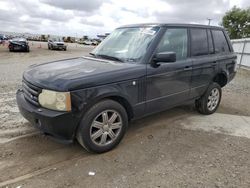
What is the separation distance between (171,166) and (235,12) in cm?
3680

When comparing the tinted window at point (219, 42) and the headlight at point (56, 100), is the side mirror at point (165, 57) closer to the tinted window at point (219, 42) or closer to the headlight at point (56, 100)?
the headlight at point (56, 100)

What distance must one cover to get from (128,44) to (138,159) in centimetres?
197

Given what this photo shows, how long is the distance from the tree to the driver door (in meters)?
33.9

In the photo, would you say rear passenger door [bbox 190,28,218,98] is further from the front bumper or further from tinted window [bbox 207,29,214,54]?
the front bumper

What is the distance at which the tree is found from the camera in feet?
113

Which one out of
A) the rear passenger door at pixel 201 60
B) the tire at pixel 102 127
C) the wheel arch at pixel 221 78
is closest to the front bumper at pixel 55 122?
the tire at pixel 102 127

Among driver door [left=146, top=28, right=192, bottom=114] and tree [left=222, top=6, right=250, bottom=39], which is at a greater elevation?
tree [left=222, top=6, right=250, bottom=39]

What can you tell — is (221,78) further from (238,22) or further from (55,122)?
(238,22)

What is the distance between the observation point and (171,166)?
344 cm

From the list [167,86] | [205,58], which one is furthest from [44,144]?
[205,58]

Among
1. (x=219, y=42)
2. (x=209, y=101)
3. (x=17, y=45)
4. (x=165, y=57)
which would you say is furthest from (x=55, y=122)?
(x=17, y=45)

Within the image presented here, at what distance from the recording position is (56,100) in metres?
3.18

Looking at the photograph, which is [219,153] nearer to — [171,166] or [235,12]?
[171,166]

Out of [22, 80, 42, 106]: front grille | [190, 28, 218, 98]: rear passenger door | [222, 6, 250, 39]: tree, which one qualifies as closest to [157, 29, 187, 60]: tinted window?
[190, 28, 218, 98]: rear passenger door
